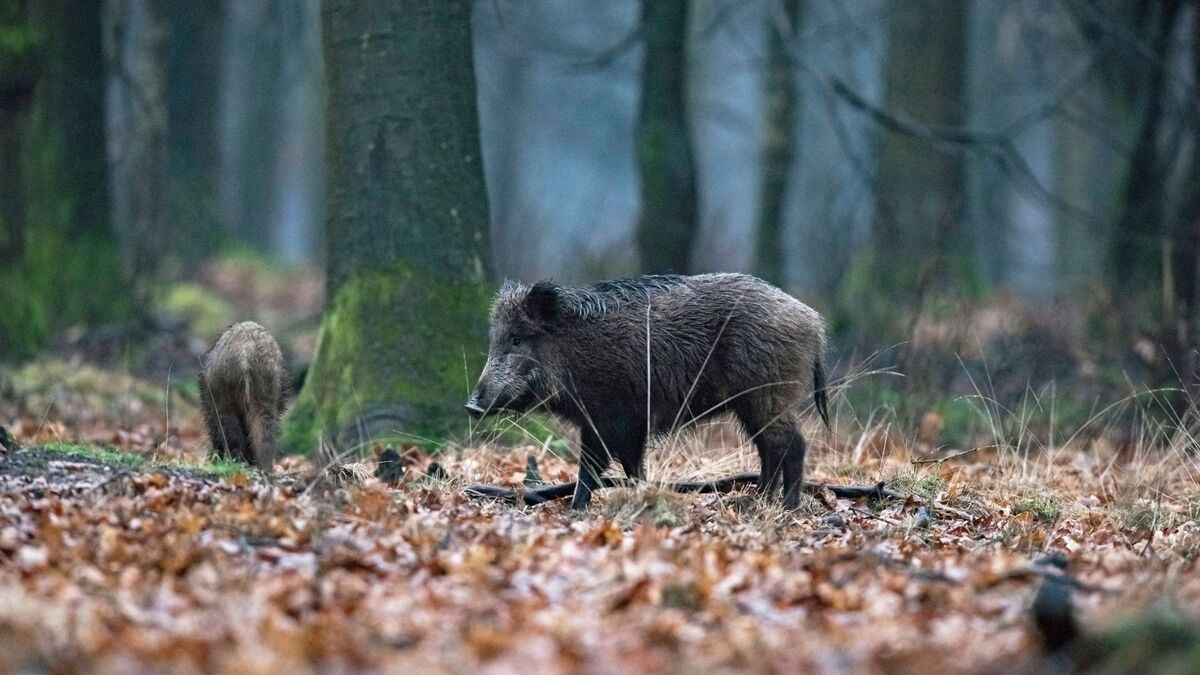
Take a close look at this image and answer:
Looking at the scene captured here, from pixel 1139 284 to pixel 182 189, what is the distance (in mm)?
11924

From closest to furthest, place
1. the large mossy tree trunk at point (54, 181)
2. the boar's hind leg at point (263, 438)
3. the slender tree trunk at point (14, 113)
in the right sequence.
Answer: the boar's hind leg at point (263, 438), the slender tree trunk at point (14, 113), the large mossy tree trunk at point (54, 181)

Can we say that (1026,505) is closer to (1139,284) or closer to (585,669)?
(585,669)

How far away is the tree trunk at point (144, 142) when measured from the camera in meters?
14.4

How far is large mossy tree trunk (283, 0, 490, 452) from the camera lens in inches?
358

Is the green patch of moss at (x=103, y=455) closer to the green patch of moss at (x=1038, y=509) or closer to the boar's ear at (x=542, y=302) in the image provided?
the boar's ear at (x=542, y=302)

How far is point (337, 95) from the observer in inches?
368

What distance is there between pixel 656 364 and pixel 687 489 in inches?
26.9

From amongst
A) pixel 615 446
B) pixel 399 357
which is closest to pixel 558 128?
pixel 399 357

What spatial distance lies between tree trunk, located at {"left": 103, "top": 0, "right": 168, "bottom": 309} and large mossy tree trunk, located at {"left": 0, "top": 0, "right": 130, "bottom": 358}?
313 mm

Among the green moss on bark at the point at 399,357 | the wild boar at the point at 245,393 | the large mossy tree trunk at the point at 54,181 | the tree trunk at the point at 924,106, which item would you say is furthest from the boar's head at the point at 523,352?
the tree trunk at the point at 924,106

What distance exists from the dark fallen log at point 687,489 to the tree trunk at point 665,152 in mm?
5723

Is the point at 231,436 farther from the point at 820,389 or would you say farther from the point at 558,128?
the point at 558,128

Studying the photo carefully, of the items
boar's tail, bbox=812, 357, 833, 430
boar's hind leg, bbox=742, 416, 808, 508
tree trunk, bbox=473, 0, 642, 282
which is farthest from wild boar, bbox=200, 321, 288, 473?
boar's tail, bbox=812, 357, 833, 430

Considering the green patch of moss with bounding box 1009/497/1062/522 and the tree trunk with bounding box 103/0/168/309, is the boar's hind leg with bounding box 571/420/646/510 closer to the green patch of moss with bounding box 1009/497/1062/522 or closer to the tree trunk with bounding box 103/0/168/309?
the green patch of moss with bounding box 1009/497/1062/522
